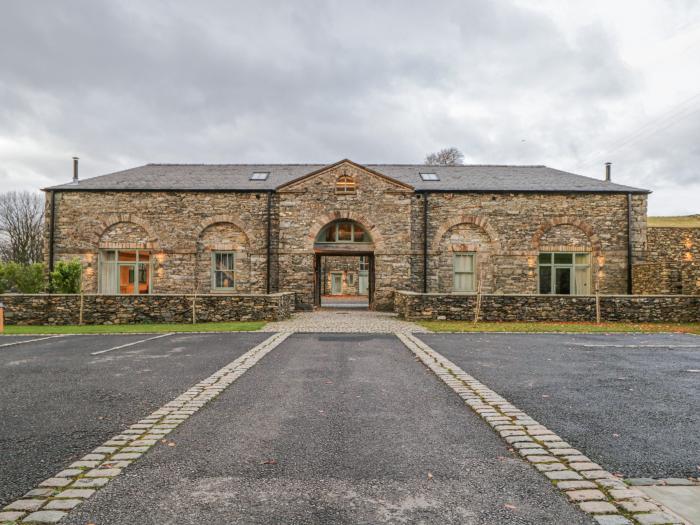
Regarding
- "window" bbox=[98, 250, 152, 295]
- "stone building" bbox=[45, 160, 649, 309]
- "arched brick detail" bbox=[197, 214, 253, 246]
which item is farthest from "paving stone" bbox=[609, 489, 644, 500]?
"window" bbox=[98, 250, 152, 295]

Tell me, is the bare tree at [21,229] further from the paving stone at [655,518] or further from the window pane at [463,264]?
the paving stone at [655,518]

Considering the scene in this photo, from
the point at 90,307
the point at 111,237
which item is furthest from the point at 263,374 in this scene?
the point at 111,237

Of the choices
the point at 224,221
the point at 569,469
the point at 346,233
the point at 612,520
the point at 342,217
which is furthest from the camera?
the point at 346,233

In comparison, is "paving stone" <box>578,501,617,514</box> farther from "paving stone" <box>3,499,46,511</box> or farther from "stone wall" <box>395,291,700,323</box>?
"stone wall" <box>395,291,700,323</box>

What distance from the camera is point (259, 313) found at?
15.3 m

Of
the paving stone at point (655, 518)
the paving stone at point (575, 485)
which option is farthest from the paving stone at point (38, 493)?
the paving stone at point (655, 518)

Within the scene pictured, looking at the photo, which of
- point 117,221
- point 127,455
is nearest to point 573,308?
point 127,455

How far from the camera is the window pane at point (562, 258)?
2084 cm

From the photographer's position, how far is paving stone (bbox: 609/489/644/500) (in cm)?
289

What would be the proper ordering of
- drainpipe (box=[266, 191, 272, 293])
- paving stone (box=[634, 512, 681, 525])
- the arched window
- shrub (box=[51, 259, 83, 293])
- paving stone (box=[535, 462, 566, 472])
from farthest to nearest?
the arched window, drainpipe (box=[266, 191, 272, 293]), shrub (box=[51, 259, 83, 293]), paving stone (box=[535, 462, 566, 472]), paving stone (box=[634, 512, 681, 525])

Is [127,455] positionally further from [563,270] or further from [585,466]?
[563,270]

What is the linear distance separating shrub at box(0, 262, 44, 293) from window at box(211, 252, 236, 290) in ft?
32.1

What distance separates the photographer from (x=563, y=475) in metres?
3.24

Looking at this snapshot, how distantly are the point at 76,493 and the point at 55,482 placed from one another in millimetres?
295
